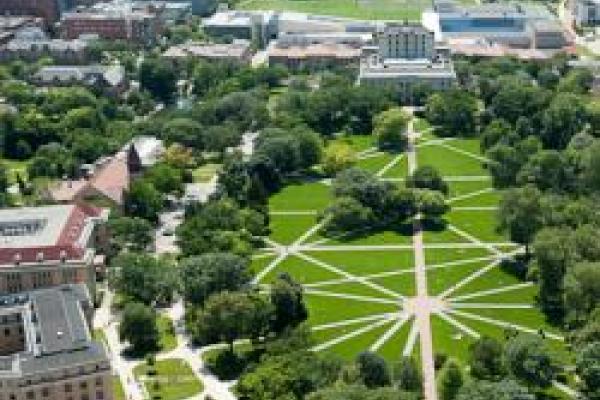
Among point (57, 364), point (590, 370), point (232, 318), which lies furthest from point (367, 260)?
point (57, 364)

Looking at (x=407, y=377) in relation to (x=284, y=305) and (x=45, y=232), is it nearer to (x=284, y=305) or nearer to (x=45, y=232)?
(x=284, y=305)

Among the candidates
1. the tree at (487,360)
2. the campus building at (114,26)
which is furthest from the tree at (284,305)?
the campus building at (114,26)

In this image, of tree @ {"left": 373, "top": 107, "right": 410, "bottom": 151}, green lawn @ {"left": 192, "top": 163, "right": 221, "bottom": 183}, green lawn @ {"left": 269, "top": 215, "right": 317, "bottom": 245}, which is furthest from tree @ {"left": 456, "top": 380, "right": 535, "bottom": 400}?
tree @ {"left": 373, "top": 107, "right": 410, "bottom": 151}

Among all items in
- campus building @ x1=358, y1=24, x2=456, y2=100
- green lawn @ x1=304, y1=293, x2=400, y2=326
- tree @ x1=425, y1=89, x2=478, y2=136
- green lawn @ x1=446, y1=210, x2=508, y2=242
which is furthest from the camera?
campus building @ x1=358, y1=24, x2=456, y2=100

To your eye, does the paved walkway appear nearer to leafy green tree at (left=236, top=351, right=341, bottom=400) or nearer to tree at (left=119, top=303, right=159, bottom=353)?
leafy green tree at (left=236, top=351, right=341, bottom=400)

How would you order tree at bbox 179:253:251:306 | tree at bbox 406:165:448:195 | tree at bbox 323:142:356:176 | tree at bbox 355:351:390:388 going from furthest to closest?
tree at bbox 323:142:356:176
tree at bbox 406:165:448:195
tree at bbox 179:253:251:306
tree at bbox 355:351:390:388
